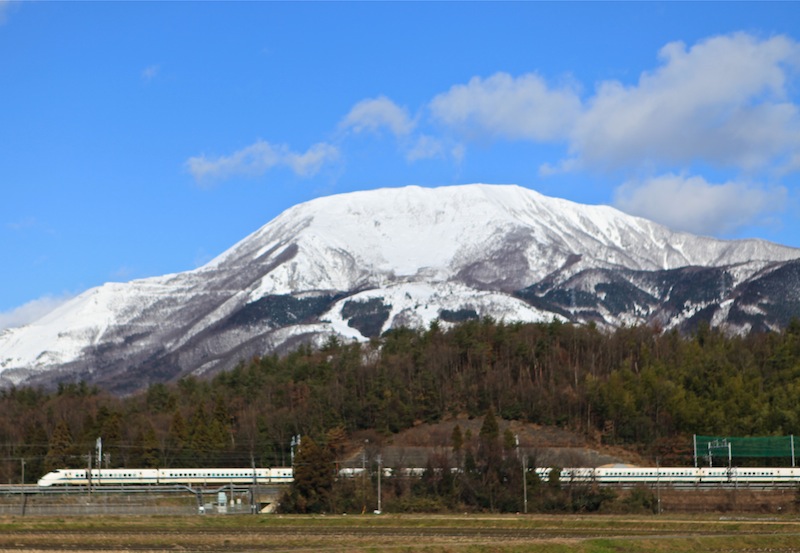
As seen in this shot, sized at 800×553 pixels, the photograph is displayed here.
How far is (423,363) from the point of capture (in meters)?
134

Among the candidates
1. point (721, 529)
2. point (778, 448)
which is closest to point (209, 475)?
point (778, 448)

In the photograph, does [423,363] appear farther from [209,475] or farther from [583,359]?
[209,475]

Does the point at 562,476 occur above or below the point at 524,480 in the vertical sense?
below

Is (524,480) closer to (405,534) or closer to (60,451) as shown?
(405,534)

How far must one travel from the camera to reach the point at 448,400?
410 ft

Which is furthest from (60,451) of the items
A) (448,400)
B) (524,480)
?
(524,480)

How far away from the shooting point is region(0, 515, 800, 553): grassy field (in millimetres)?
47312

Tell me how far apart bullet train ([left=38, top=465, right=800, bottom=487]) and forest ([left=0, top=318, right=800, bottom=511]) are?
3.03m

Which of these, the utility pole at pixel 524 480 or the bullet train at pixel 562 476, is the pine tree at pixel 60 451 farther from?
the utility pole at pixel 524 480

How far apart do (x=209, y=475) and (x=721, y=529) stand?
54245 mm

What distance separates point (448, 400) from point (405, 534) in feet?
229

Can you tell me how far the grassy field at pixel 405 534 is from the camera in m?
47.3

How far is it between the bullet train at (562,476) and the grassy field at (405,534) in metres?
16.2

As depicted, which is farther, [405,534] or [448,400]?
[448,400]
